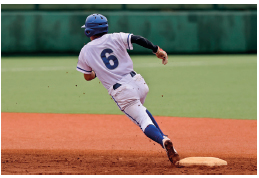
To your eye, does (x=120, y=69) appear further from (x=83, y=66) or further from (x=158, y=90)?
(x=158, y=90)

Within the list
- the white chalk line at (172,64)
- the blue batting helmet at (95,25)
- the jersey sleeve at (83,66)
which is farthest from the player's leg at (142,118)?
the white chalk line at (172,64)

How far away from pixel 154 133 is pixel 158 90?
712 cm

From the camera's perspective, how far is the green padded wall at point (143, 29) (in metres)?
21.3

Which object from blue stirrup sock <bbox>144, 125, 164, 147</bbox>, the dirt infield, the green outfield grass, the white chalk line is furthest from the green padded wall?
blue stirrup sock <bbox>144, 125, 164, 147</bbox>

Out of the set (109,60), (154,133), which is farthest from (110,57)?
(154,133)

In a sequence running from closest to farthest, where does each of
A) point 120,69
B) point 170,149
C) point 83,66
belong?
point 170,149
point 120,69
point 83,66

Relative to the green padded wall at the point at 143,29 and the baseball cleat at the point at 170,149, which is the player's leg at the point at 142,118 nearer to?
the baseball cleat at the point at 170,149

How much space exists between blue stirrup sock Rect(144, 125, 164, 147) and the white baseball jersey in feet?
1.88

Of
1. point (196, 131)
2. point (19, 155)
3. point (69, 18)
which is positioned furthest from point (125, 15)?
point (19, 155)

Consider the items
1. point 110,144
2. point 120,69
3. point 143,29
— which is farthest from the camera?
point 143,29

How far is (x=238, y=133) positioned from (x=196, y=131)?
1.97ft

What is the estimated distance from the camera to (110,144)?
6.19 meters

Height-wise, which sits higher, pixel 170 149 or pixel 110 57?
pixel 110 57

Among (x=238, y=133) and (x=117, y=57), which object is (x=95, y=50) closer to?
(x=117, y=57)
